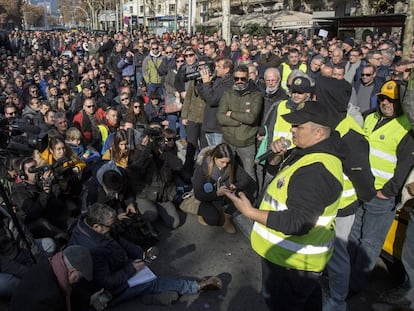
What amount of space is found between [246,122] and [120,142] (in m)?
1.56

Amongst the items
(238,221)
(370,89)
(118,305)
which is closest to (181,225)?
(238,221)

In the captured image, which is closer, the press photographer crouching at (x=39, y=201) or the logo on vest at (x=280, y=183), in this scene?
the logo on vest at (x=280, y=183)

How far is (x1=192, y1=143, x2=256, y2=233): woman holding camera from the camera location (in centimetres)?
464

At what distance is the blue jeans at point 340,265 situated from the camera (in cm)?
306

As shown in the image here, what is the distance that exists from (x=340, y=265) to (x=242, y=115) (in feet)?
7.55

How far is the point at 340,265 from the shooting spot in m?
3.08

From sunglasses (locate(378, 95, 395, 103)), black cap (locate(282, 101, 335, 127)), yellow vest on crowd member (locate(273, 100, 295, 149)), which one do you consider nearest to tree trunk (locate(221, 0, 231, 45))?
yellow vest on crowd member (locate(273, 100, 295, 149))

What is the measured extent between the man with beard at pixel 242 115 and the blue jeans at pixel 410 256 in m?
2.20

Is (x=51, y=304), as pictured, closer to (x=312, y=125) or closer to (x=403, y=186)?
(x=312, y=125)

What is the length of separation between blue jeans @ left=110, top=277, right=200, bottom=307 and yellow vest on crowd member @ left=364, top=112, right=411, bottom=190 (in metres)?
1.80

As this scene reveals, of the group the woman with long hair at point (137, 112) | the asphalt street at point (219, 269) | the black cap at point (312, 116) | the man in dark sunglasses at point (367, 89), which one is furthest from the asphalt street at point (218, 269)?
the man in dark sunglasses at point (367, 89)

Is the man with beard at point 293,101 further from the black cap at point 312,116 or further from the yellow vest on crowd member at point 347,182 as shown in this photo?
the black cap at point 312,116

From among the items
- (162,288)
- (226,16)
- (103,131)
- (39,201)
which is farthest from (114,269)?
(226,16)

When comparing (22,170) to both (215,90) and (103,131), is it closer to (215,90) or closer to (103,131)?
(103,131)
